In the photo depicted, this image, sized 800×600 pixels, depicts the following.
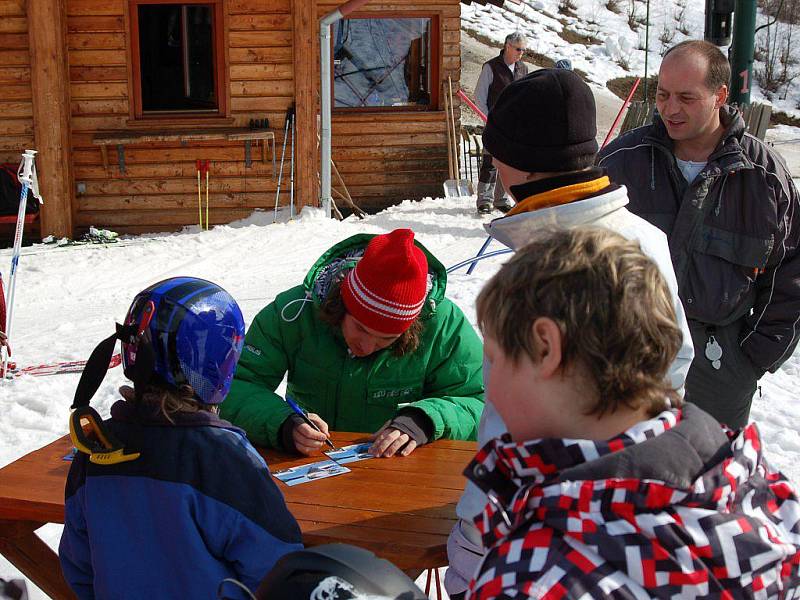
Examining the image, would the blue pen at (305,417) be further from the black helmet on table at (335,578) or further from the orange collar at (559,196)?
the black helmet on table at (335,578)

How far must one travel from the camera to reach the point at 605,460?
3.80ft

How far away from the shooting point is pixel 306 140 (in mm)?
11242

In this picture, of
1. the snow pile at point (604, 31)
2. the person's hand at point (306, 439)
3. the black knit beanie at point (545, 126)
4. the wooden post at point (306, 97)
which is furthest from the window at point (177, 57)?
the snow pile at point (604, 31)

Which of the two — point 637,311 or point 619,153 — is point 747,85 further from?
point 637,311

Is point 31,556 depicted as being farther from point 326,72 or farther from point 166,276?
point 326,72

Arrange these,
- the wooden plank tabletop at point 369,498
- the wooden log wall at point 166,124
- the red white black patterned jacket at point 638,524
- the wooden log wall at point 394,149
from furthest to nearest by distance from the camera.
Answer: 1. the wooden log wall at point 394,149
2. the wooden log wall at point 166,124
3. the wooden plank tabletop at point 369,498
4. the red white black patterned jacket at point 638,524

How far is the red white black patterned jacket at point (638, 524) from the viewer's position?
3.71 feet

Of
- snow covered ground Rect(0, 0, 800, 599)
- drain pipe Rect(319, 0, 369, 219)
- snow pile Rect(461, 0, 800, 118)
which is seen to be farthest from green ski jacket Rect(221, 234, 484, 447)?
snow pile Rect(461, 0, 800, 118)

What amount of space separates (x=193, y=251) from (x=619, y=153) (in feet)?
24.1

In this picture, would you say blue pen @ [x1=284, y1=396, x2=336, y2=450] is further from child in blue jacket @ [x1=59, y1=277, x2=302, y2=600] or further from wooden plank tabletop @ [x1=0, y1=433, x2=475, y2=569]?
child in blue jacket @ [x1=59, y1=277, x2=302, y2=600]

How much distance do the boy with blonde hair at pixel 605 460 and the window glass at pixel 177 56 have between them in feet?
41.8

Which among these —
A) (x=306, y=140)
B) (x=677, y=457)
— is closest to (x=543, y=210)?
(x=677, y=457)

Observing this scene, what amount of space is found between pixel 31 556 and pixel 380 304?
1.19 m

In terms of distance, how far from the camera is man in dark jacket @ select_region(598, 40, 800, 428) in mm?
3154
